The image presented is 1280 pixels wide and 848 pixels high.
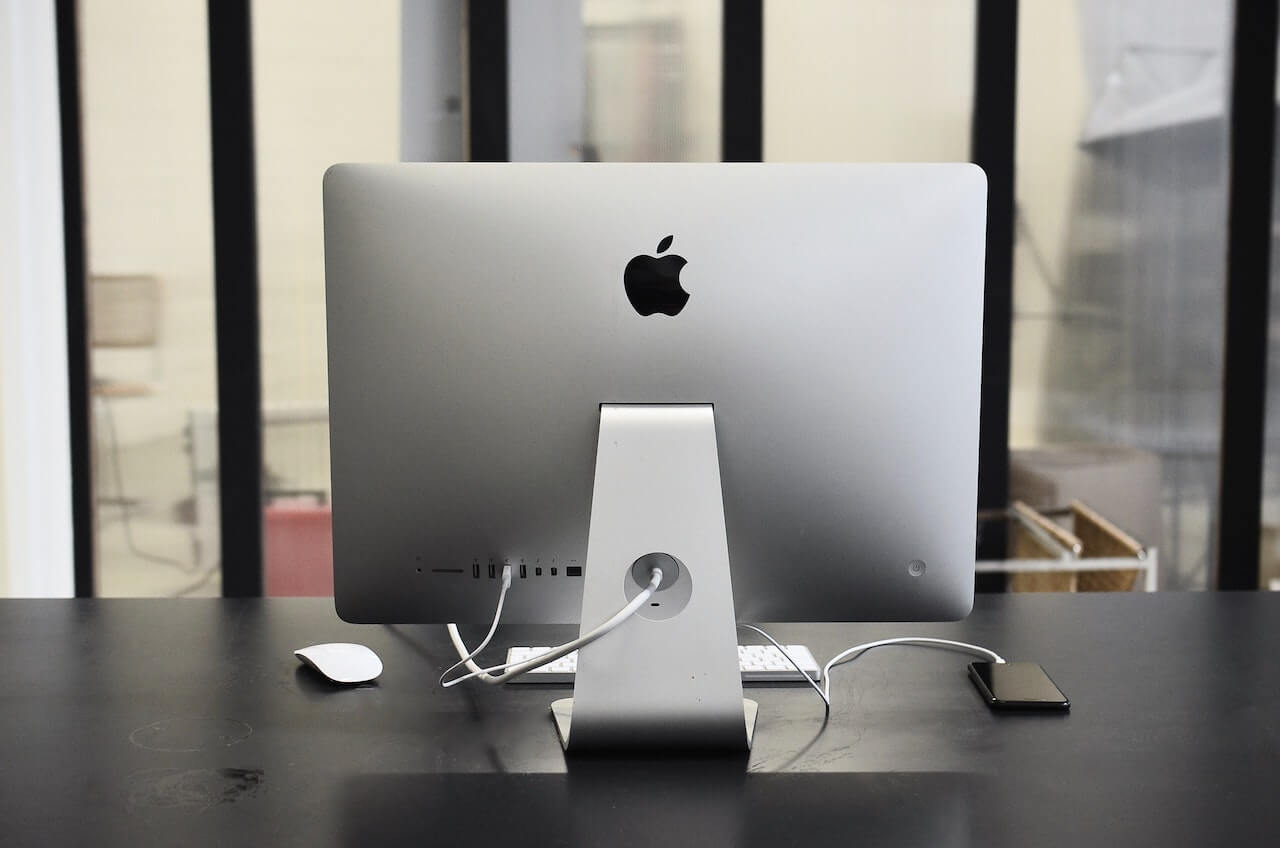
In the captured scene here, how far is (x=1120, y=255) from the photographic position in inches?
112

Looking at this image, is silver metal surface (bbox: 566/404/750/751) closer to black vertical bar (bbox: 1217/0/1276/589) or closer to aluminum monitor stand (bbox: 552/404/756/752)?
aluminum monitor stand (bbox: 552/404/756/752)

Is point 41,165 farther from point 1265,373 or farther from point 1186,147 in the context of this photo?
point 1265,373

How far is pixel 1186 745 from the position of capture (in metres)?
0.98

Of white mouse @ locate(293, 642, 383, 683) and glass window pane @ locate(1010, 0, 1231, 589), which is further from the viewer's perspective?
glass window pane @ locate(1010, 0, 1231, 589)

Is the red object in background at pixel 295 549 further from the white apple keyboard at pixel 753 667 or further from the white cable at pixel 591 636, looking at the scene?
the white cable at pixel 591 636

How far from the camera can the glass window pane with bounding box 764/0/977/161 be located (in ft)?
9.14

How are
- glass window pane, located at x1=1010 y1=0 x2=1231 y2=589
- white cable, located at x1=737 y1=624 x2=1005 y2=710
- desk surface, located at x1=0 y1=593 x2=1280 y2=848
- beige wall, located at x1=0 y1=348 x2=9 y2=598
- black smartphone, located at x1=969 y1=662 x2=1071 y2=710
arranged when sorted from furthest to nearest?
1. glass window pane, located at x1=1010 y1=0 x2=1231 y2=589
2. beige wall, located at x1=0 y1=348 x2=9 y2=598
3. white cable, located at x1=737 y1=624 x2=1005 y2=710
4. black smartphone, located at x1=969 y1=662 x2=1071 y2=710
5. desk surface, located at x1=0 y1=593 x2=1280 y2=848

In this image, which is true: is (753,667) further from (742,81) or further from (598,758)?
(742,81)

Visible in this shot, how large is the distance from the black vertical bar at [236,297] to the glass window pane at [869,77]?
52.5 inches

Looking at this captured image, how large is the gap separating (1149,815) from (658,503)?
46 cm

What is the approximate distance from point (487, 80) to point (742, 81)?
0.65 metres

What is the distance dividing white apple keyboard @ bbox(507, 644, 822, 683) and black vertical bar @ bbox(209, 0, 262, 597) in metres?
1.87

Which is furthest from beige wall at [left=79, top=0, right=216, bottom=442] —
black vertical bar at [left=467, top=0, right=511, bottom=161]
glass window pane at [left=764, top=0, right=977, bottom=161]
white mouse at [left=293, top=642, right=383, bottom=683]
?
white mouse at [left=293, top=642, right=383, bottom=683]

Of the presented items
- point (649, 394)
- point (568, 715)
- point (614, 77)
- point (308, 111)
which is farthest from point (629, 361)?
point (308, 111)
